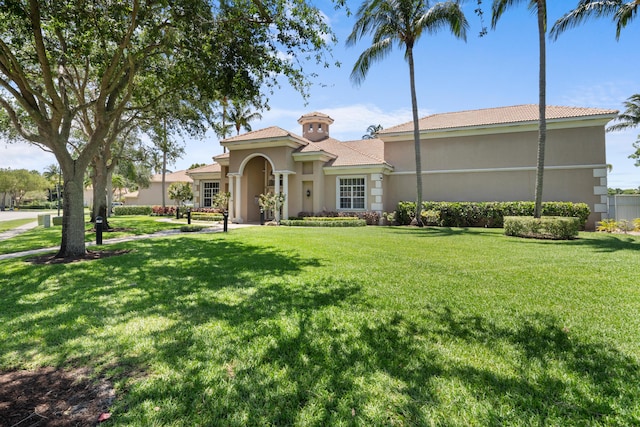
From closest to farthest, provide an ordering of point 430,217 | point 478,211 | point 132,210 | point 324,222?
1. point 478,211
2. point 430,217
3. point 324,222
4. point 132,210

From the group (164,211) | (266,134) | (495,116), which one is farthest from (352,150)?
(164,211)

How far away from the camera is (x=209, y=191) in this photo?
2827 centimetres

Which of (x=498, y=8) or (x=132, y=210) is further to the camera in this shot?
(x=132, y=210)

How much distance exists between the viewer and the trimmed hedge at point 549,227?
1261 centimetres

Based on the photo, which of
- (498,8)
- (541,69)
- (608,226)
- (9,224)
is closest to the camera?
(541,69)

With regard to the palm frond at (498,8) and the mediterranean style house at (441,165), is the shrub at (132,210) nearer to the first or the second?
the mediterranean style house at (441,165)

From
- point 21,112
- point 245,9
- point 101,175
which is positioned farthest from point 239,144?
point 245,9

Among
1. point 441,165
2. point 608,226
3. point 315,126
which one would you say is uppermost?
point 315,126

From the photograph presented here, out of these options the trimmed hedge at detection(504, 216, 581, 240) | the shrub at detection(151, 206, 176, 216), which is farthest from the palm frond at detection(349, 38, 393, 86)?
the shrub at detection(151, 206, 176, 216)

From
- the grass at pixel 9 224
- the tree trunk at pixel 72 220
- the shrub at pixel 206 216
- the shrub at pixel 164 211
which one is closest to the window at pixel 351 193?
the shrub at pixel 206 216

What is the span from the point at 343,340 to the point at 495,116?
21.7 m

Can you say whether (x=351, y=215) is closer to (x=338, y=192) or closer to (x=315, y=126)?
(x=338, y=192)

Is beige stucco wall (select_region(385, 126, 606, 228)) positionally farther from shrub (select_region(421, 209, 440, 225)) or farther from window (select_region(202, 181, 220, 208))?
window (select_region(202, 181, 220, 208))

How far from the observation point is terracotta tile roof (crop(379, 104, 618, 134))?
18.3m
